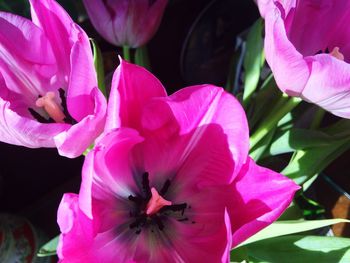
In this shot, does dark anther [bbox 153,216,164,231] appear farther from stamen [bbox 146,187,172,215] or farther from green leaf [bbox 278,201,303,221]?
green leaf [bbox 278,201,303,221]

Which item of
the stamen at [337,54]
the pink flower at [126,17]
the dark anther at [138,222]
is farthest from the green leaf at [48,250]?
the stamen at [337,54]

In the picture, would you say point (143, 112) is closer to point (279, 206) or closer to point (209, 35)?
point (279, 206)

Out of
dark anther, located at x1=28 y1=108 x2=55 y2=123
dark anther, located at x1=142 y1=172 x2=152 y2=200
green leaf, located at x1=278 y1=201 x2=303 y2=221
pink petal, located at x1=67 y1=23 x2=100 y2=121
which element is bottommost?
green leaf, located at x1=278 y1=201 x2=303 y2=221

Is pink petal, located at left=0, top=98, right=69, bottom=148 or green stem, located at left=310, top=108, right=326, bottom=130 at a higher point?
pink petal, located at left=0, top=98, right=69, bottom=148

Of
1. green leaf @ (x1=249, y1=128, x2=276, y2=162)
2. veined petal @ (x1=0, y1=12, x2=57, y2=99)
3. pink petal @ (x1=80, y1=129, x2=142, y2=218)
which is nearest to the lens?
pink petal @ (x1=80, y1=129, x2=142, y2=218)

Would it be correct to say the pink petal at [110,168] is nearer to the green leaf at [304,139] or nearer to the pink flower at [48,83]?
the pink flower at [48,83]

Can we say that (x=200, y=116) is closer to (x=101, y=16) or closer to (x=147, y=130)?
(x=147, y=130)

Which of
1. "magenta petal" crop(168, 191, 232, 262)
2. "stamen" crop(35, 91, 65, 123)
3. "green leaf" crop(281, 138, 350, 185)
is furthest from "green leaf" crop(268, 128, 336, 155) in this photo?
"stamen" crop(35, 91, 65, 123)
